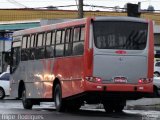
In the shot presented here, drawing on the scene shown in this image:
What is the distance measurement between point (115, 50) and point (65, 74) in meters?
2.29

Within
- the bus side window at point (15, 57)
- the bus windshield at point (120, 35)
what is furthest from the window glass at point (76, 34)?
the bus side window at point (15, 57)

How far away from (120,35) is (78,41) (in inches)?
56.9

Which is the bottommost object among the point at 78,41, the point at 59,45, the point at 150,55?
the point at 150,55

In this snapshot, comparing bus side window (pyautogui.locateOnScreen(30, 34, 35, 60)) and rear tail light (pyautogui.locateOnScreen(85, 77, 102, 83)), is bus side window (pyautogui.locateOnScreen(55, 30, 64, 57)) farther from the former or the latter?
bus side window (pyautogui.locateOnScreen(30, 34, 35, 60))

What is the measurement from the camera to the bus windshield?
20.5 meters

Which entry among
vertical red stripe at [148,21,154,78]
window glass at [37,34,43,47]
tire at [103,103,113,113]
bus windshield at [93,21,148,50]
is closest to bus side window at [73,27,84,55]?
bus windshield at [93,21,148,50]

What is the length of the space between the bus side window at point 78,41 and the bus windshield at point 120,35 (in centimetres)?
52

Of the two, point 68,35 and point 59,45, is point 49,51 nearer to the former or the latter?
point 59,45

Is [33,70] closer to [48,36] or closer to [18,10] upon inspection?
[48,36]

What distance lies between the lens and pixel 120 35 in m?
20.7

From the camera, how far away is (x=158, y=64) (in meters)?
56.3

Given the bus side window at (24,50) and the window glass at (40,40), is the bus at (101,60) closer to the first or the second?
the window glass at (40,40)

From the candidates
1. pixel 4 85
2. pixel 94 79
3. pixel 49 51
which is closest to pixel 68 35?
pixel 49 51

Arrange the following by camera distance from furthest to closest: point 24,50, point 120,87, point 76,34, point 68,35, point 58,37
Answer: point 24,50
point 58,37
point 68,35
point 76,34
point 120,87
